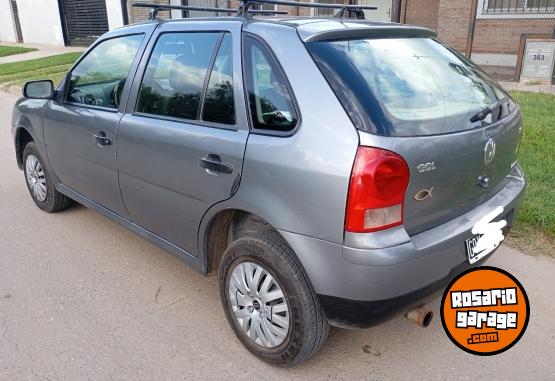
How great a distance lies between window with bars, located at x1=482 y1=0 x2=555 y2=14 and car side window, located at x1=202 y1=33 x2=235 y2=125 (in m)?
12.2

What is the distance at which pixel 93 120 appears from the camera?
353cm

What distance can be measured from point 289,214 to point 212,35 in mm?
1191

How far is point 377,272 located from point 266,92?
1.03 meters

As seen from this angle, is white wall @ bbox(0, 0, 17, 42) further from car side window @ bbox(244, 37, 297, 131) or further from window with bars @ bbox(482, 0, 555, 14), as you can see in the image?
car side window @ bbox(244, 37, 297, 131)

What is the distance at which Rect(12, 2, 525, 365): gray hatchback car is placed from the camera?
215 cm

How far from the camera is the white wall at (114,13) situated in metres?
19.6

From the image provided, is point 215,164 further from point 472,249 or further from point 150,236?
point 472,249

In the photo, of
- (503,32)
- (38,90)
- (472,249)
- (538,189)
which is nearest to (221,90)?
(472,249)

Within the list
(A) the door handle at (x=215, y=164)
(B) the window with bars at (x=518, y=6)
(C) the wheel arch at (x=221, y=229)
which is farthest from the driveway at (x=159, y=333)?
(B) the window with bars at (x=518, y=6)

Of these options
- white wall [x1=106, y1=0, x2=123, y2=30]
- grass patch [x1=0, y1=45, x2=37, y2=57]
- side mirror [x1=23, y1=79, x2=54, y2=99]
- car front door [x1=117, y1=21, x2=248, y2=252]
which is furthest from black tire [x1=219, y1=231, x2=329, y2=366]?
grass patch [x1=0, y1=45, x2=37, y2=57]

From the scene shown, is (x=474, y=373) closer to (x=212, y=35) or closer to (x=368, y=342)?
(x=368, y=342)

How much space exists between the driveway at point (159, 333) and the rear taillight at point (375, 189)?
92cm

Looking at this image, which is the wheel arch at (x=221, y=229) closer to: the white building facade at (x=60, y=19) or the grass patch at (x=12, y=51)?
the white building facade at (x=60, y=19)

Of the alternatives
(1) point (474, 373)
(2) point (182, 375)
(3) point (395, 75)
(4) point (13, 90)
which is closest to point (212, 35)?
(3) point (395, 75)
